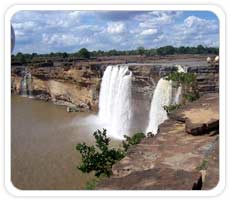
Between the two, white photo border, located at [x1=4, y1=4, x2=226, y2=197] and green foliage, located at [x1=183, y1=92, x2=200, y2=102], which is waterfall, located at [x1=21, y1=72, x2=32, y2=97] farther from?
white photo border, located at [x1=4, y1=4, x2=226, y2=197]

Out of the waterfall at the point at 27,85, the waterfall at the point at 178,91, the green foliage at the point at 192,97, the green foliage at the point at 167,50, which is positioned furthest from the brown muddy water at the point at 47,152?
the waterfall at the point at 27,85

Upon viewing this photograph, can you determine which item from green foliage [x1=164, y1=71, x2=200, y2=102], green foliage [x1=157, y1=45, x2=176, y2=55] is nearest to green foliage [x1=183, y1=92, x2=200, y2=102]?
green foliage [x1=164, y1=71, x2=200, y2=102]

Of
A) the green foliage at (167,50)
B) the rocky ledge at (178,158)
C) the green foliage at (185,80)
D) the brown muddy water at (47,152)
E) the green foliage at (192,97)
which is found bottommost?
the brown muddy water at (47,152)

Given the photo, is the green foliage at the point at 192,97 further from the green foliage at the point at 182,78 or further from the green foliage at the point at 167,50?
the green foliage at the point at 167,50

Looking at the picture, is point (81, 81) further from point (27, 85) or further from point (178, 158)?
point (178, 158)

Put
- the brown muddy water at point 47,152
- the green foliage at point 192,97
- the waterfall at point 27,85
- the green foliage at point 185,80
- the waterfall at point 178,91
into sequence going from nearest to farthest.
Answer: the brown muddy water at point 47,152 → the green foliage at point 192,97 → the green foliage at point 185,80 → the waterfall at point 178,91 → the waterfall at point 27,85

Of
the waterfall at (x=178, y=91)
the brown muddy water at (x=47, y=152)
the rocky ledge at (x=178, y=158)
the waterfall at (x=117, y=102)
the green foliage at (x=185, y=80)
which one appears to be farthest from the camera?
the waterfall at (x=117, y=102)

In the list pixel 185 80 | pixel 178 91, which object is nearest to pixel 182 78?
pixel 185 80
